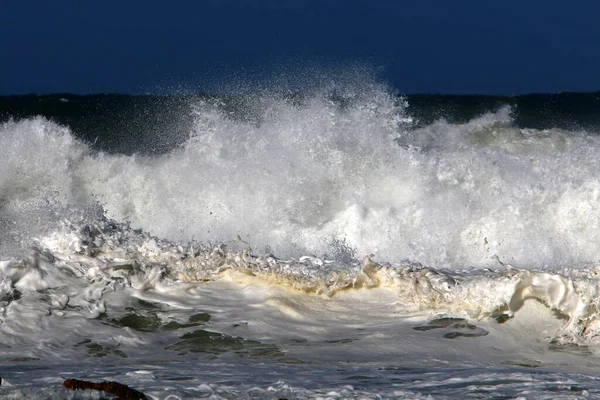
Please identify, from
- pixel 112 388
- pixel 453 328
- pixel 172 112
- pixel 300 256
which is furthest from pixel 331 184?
pixel 112 388

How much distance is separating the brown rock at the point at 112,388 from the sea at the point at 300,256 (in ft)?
0.17

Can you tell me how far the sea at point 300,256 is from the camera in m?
4.48

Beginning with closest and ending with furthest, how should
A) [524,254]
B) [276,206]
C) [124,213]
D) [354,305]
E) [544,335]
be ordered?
[544,335] < [354,305] < [524,254] < [276,206] < [124,213]

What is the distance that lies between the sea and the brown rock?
5 centimetres

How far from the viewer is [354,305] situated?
216 inches

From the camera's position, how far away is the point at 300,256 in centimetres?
649

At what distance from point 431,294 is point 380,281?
348 millimetres

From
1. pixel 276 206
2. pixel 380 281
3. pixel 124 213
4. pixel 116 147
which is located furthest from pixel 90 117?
pixel 380 281

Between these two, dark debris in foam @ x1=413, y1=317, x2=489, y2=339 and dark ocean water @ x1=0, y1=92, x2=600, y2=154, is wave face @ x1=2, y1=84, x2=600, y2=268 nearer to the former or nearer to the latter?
dark ocean water @ x1=0, y1=92, x2=600, y2=154

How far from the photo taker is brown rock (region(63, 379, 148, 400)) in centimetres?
364

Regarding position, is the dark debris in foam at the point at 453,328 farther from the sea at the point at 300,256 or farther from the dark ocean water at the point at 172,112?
the dark ocean water at the point at 172,112

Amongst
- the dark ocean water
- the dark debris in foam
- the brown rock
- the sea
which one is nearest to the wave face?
the sea

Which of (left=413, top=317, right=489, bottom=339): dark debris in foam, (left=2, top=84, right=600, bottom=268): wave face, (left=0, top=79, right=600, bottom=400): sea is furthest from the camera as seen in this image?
(left=2, top=84, right=600, bottom=268): wave face

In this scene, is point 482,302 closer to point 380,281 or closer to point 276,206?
point 380,281
